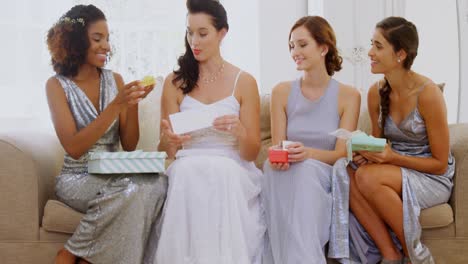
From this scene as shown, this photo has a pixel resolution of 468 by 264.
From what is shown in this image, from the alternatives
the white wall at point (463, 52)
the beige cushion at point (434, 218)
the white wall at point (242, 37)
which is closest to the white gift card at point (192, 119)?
the beige cushion at point (434, 218)

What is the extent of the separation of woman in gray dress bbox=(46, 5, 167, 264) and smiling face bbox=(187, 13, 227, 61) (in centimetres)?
29

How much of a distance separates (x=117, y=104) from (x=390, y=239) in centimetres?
126

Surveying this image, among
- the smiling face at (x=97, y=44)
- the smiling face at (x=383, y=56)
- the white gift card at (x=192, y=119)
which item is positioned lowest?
the white gift card at (x=192, y=119)

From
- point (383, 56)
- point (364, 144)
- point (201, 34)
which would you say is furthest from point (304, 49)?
point (364, 144)

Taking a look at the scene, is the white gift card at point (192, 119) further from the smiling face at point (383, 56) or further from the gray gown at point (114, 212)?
the smiling face at point (383, 56)

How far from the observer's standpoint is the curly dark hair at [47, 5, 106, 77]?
280cm

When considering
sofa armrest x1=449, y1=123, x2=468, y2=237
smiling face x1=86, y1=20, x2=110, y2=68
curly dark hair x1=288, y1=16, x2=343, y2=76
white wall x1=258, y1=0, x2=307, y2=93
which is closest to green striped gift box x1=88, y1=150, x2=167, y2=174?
smiling face x1=86, y1=20, x2=110, y2=68

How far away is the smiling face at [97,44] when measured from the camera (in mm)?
2814

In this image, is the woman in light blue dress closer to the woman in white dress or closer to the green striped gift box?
the woman in white dress

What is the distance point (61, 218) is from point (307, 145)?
1.12m

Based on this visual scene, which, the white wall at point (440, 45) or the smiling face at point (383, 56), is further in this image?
the white wall at point (440, 45)

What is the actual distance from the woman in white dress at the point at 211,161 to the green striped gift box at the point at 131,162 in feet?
0.27

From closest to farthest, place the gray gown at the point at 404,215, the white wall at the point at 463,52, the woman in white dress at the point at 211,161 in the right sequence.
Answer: the woman in white dress at the point at 211,161 < the gray gown at the point at 404,215 < the white wall at the point at 463,52

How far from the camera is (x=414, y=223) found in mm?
2438
